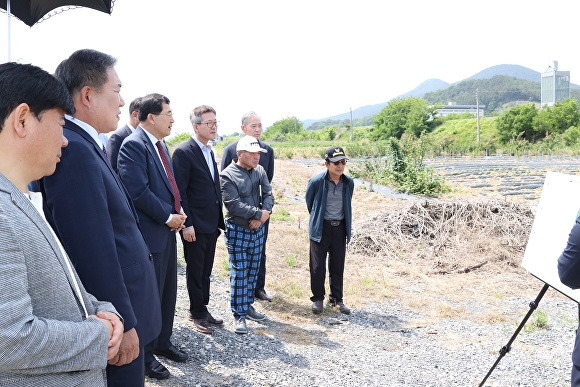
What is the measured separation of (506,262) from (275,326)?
13.4 ft

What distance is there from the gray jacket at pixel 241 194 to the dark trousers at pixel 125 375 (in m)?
2.38

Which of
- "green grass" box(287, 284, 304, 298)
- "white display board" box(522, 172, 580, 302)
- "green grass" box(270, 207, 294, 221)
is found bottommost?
"green grass" box(287, 284, 304, 298)

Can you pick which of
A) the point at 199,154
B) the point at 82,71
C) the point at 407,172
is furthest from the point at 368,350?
the point at 407,172

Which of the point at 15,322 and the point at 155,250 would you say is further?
the point at 155,250

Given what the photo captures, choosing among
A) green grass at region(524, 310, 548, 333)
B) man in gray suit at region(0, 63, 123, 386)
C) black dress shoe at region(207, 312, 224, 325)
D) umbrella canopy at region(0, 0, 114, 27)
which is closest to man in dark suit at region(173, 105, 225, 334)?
black dress shoe at region(207, 312, 224, 325)

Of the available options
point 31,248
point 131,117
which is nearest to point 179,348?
point 131,117

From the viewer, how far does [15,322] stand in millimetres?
1270

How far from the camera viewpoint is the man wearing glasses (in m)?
5.36

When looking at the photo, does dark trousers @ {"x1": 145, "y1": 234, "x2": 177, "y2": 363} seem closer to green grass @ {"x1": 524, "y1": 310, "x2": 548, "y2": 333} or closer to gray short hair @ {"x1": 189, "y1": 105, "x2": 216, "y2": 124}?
gray short hair @ {"x1": 189, "y1": 105, "x2": 216, "y2": 124}

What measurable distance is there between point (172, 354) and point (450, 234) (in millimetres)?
5673

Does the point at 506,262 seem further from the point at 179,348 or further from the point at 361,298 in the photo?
the point at 179,348

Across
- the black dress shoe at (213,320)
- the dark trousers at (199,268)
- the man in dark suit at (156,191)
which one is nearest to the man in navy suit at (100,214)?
the man in dark suit at (156,191)

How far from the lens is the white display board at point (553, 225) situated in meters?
3.14

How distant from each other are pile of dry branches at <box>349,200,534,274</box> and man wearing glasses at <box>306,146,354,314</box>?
242 cm
